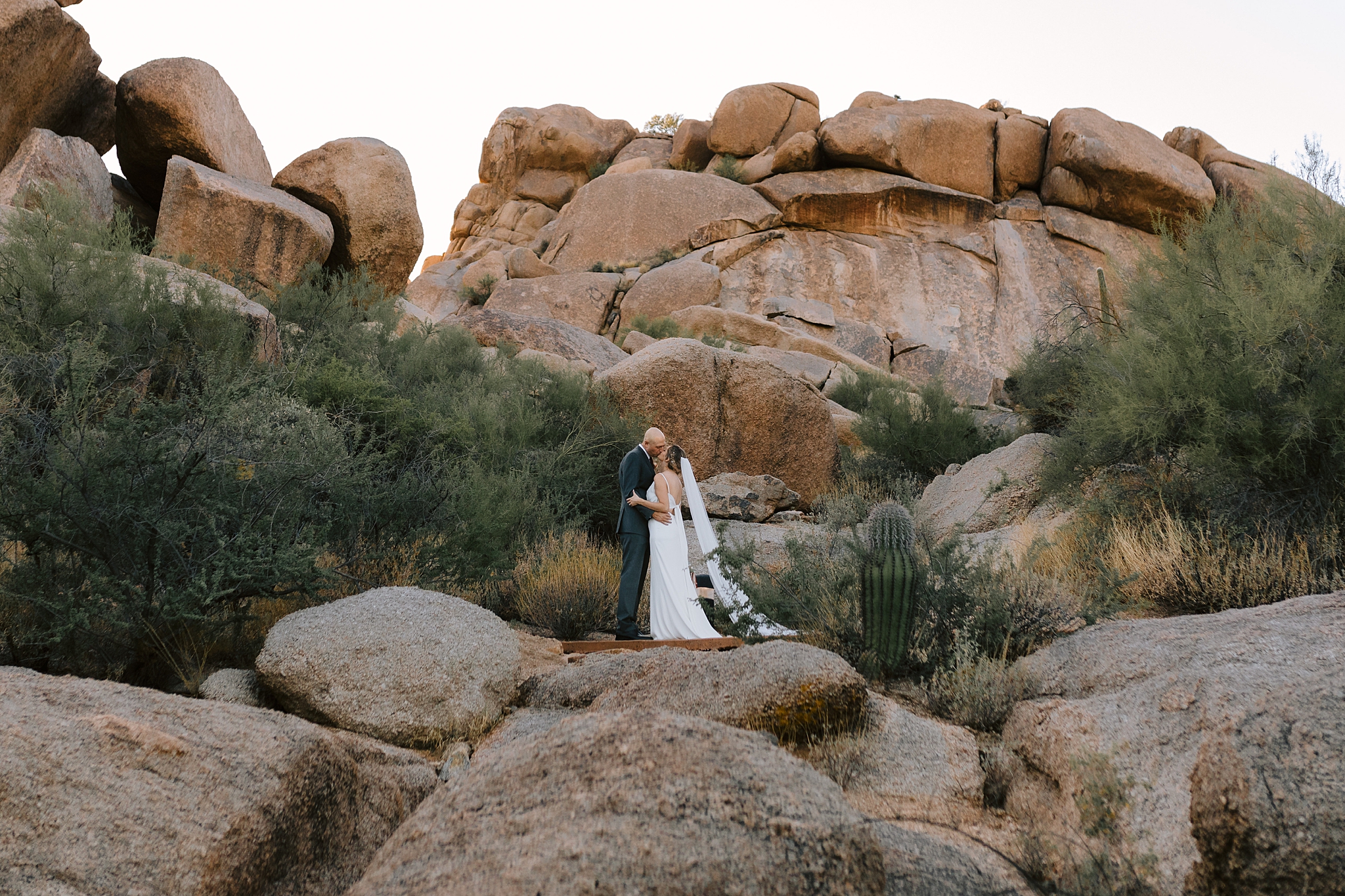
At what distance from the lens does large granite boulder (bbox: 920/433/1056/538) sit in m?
10.3

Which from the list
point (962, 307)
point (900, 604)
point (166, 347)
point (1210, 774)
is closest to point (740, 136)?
point (962, 307)

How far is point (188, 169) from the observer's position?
13258mm

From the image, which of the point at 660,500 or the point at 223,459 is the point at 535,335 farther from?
the point at 223,459

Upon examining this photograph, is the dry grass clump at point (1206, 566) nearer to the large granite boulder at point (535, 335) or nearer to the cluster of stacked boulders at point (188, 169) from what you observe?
the large granite boulder at point (535, 335)

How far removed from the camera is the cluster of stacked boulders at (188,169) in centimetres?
1156

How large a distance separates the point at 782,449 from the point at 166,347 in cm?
827

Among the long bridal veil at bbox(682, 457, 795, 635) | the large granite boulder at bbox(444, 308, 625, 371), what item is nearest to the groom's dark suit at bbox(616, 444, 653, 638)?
the long bridal veil at bbox(682, 457, 795, 635)

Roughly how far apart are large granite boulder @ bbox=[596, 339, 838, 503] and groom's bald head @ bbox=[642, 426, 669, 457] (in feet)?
12.1

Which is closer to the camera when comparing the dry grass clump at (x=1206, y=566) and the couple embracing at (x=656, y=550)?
the dry grass clump at (x=1206, y=566)

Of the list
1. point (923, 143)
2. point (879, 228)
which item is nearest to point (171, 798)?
point (879, 228)

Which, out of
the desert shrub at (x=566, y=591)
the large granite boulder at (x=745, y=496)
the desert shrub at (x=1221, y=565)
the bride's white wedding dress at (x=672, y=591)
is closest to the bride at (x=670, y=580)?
the bride's white wedding dress at (x=672, y=591)

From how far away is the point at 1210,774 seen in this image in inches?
116

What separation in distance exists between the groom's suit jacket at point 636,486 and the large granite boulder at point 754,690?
3.34 metres

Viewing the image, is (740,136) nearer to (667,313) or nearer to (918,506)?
(667,313)
